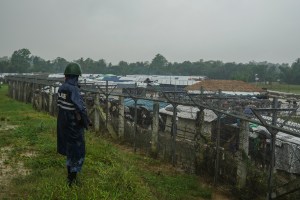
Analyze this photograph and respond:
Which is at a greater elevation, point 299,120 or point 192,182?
point 299,120

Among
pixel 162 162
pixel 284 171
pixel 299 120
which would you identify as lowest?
pixel 162 162

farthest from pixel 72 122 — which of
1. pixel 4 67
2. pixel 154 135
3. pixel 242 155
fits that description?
pixel 4 67

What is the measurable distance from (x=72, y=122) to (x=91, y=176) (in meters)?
1.69

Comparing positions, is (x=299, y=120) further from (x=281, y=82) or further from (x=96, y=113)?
(x=281, y=82)

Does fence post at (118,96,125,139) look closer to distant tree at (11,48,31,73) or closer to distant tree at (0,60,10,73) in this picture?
distant tree at (11,48,31,73)

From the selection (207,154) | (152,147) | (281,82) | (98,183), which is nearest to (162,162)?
(152,147)

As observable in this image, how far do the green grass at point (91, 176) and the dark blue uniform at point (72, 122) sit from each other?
52cm

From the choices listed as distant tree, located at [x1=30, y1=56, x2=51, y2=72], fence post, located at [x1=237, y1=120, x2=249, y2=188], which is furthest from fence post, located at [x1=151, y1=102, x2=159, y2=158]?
distant tree, located at [x1=30, y1=56, x2=51, y2=72]

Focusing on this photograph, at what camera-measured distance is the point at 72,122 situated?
6180 millimetres

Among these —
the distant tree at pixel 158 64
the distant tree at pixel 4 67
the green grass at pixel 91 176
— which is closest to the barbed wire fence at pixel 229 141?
the green grass at pixel 91 176

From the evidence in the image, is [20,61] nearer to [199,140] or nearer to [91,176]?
[199,140]

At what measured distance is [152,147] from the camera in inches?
452

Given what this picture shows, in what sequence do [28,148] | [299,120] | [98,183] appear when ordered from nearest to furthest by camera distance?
[98,183] < [299,120] < [28,148]

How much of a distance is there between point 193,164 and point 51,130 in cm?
606
